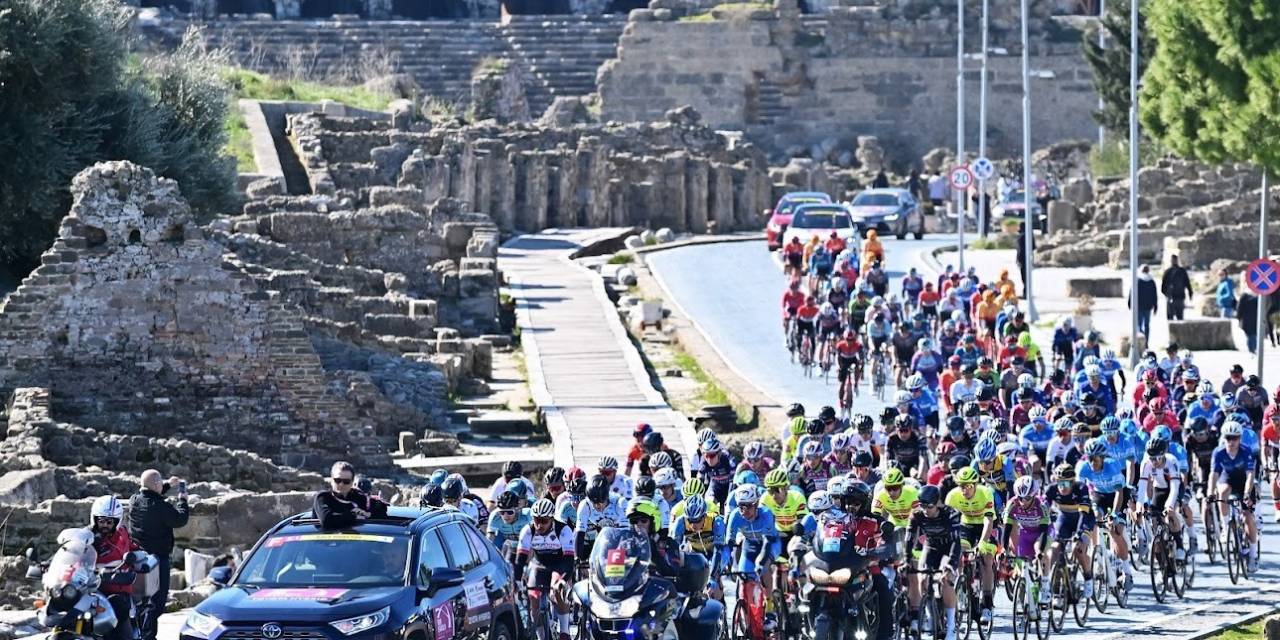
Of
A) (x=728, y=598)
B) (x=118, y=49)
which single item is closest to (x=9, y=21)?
(x=118, y=49)

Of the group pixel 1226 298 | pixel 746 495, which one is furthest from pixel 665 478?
pixel 1226 298

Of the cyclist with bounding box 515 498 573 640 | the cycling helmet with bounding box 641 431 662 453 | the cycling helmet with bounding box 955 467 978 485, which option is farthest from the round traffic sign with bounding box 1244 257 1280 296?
the cyclist with bounding box 515 498 573 640

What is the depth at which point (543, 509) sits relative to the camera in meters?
22.2

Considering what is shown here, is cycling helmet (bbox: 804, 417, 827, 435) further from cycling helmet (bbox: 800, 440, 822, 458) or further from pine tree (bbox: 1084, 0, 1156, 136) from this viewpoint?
pine tree (bbox: 1084, 0, 1156, 136)

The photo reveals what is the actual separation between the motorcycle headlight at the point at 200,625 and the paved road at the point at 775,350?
7.93 m

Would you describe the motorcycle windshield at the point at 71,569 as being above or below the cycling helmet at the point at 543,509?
above

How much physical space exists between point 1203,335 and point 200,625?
94.0 feet

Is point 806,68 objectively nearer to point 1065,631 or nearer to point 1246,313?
point 1246,313

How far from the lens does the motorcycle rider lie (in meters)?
19.8

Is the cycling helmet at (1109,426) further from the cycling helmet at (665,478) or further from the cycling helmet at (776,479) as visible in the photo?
the cycling helmet at (665,478)

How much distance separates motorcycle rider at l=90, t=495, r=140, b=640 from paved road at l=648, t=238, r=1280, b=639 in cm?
760

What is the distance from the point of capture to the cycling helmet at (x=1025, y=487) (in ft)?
77.5

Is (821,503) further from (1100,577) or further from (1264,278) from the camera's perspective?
(1264,278)

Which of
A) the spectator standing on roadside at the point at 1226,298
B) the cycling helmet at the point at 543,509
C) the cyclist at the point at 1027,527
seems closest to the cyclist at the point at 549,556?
the cycling helmet at the point at 543,509
